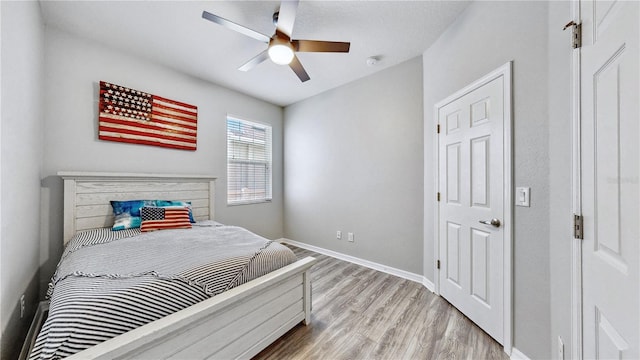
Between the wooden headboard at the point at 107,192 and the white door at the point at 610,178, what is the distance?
11.6ft

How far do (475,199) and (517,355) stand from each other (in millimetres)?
1058

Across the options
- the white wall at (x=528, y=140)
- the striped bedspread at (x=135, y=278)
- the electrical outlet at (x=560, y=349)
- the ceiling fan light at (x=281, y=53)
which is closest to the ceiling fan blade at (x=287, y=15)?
the ceiling fan light at (x=281, y=53)

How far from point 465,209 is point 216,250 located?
2068mm

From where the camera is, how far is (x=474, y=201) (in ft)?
5.98

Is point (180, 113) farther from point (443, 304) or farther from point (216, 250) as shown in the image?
point (443, 304)

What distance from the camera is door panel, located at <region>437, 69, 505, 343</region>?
160 centimetres

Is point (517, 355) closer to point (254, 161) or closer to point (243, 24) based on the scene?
point (243, 24)

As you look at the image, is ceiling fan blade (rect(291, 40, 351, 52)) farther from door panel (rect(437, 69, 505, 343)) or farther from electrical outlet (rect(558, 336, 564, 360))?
electrical outlet (rect(558, 336, 564, 360))

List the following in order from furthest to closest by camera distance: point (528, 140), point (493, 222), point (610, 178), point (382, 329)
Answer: point (382, 329), point (493, 222), point (528, 140), point (610, 178)

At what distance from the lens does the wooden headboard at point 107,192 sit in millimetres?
2162

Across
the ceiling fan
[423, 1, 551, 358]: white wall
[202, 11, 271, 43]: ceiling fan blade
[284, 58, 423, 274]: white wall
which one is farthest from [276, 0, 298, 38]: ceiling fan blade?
[284, 58, 423, 274]: white wall

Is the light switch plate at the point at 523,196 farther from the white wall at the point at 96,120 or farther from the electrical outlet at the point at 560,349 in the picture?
the white wall at the point at 96,120

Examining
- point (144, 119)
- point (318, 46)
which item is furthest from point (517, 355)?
point (144, 119)

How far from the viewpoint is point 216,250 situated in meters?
1.61
